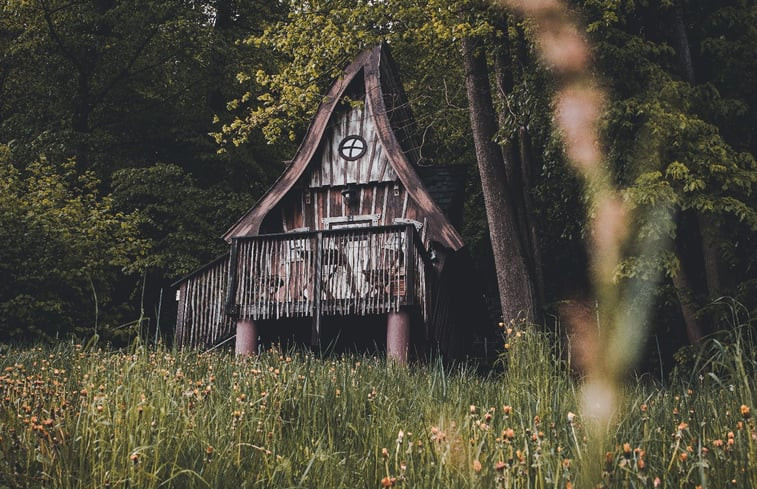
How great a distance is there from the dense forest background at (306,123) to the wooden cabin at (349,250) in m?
1.11

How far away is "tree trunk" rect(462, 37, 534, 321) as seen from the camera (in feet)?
43.1

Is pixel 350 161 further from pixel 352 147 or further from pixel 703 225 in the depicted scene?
pixel 703 225

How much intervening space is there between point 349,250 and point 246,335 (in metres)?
2.58

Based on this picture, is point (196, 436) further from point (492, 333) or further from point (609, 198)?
point (492, 333)

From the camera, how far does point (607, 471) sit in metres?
3.73

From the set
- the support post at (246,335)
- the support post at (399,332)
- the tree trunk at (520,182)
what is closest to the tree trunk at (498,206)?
the tree trunk at (520,182)

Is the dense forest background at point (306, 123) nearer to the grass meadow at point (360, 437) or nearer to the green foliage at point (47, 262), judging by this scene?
the green foliage at point (47, 262)

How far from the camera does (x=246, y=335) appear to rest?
1622cm

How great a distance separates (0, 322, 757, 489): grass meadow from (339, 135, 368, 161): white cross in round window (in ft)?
44.7

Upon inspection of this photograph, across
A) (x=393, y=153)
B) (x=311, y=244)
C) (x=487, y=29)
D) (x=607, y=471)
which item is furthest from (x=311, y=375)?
(x=393, y=153)

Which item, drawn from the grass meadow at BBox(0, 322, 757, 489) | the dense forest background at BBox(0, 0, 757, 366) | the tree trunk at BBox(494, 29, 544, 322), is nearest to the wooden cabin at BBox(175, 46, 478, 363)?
the dense forest background at BBox(0, 0, 757, 366)

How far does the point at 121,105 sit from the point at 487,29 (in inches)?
697

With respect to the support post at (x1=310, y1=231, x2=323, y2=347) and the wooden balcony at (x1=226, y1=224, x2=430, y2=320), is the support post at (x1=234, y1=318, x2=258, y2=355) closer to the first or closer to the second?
the wooden balcony at (x1=226, y1=224, x2=430, y2=320)

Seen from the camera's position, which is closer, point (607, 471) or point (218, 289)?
point (607, 471)
